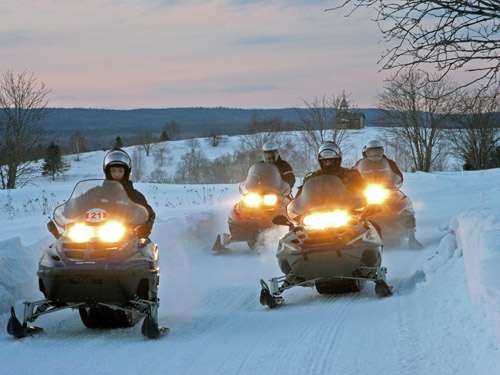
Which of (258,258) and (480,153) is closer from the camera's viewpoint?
(258,258)

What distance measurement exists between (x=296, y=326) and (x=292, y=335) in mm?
419

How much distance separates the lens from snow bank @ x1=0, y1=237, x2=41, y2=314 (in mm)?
8105

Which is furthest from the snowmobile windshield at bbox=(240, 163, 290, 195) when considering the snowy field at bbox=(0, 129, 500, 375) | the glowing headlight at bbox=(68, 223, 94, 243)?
the glowing headlight at bbox=(68, 223, 94, 243)

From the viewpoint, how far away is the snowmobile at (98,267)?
6773 millimetres

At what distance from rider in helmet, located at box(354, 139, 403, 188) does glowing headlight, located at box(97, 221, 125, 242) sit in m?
7.17

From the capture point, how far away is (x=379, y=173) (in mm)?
13320

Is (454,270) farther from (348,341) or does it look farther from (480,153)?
(480,153)

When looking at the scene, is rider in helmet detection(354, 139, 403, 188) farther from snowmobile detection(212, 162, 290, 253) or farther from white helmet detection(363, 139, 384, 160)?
snowmobile detection(212, 162, 290, 253)

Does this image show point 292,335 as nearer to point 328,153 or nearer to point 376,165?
point 328,153

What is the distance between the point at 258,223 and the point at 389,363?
25.3 ft

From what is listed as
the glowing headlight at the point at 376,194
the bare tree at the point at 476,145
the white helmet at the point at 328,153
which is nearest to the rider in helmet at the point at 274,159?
the glowing headlight at the point at 376,194

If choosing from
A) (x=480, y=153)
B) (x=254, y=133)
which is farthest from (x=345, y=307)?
(x=254, y=133)

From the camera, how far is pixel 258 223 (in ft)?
42.8

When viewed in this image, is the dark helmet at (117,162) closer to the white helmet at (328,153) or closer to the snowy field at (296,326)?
the snowy field at (296,326)
